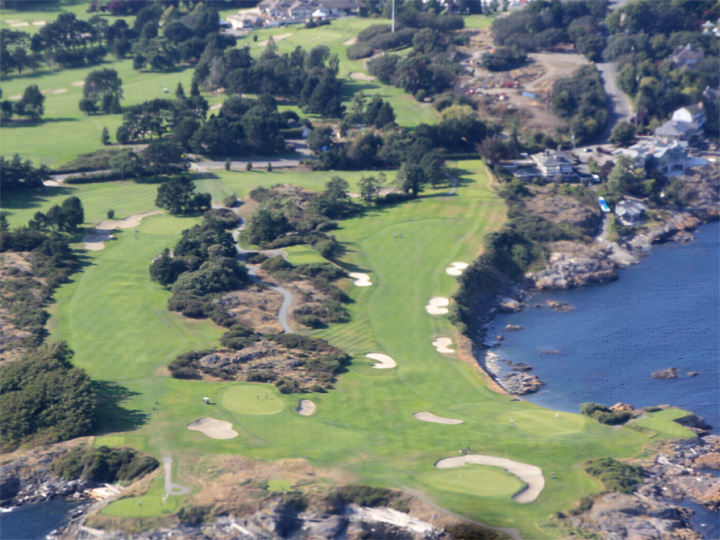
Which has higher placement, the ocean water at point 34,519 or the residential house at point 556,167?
the residential house at point 556,167

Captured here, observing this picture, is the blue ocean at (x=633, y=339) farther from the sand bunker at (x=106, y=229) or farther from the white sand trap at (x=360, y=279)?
the sand bunker at (x=106, y=229)

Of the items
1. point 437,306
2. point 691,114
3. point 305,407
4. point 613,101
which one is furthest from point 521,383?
point 613,101

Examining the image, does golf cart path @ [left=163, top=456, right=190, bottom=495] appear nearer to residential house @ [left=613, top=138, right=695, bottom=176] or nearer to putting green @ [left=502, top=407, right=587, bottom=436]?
putting green @ [left=502, top=407, right=587, bottom=436]

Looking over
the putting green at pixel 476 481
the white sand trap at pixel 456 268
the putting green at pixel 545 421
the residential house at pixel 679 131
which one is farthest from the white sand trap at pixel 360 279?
the residential house at pixel 679 131

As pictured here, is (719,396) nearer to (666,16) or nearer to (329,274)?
(329,274)

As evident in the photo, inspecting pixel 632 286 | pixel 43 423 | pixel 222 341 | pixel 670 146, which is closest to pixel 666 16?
pixel 670 146

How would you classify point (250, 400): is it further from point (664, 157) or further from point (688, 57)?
point (688, 57)
